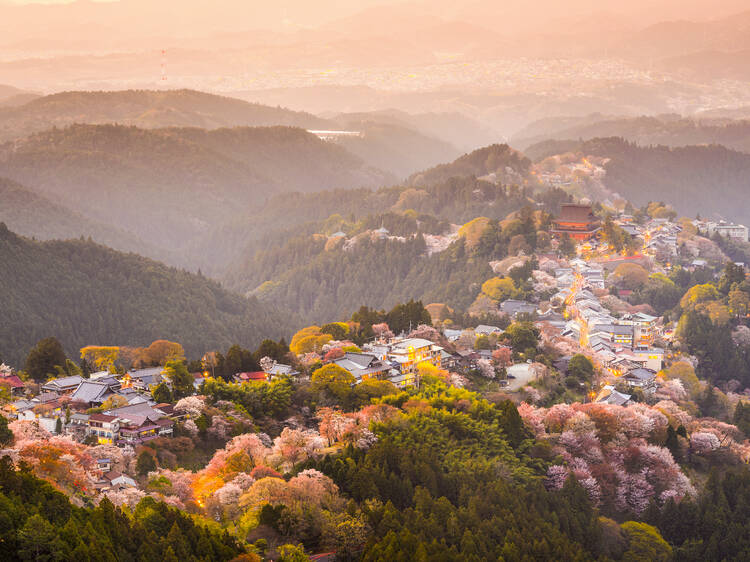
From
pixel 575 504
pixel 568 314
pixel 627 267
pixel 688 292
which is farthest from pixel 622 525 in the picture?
pixel 627 267

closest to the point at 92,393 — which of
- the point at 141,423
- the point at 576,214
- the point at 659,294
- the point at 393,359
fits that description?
the point at 141,423

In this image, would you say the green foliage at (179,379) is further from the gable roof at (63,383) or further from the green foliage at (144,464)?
the green foliage at (144,464)

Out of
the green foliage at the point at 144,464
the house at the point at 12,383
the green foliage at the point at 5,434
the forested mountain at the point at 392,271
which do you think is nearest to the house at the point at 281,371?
the house at the point at 12,383

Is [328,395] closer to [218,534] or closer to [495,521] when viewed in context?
[495,521]

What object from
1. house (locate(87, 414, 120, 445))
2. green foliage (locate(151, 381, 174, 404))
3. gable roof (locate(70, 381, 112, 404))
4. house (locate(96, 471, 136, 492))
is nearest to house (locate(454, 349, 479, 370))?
green foliage (locate(151, 381, 174, 404))

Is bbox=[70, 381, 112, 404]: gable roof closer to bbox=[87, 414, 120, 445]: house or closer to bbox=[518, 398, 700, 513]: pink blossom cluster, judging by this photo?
bbox=[87, 414, 120, 445]: house
